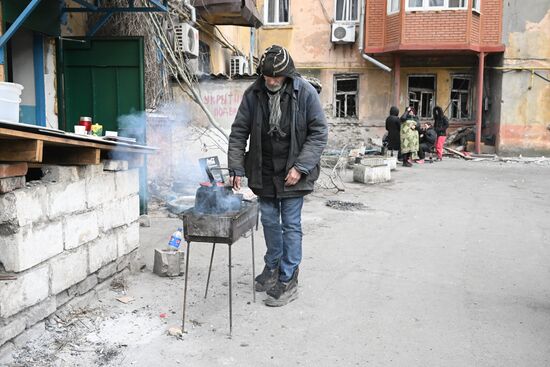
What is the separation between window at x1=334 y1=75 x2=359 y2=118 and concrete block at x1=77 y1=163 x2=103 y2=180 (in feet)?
56.3

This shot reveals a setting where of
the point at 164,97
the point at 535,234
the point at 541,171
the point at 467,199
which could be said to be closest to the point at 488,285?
the point at 535,234

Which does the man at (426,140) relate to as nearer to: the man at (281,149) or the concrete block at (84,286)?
the man at (281,149)

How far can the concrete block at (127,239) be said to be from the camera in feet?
14.9

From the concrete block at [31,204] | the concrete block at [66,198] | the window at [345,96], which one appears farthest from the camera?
the window at [345,96]

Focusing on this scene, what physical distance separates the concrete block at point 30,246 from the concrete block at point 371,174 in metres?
8.47

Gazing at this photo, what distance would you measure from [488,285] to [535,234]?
2.61 meters

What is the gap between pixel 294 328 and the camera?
3674 mm

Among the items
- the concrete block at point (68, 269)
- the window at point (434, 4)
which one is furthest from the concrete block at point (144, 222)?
the window at point (434, 4)

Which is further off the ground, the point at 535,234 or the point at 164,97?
the point at 164,97

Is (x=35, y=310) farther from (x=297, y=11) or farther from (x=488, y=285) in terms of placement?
(x=297, y=11)

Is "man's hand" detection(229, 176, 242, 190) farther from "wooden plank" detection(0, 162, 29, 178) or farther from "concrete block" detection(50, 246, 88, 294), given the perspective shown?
"wooden plank" detection(0, 162, 29, 178)

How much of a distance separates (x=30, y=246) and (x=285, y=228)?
192 centimetres

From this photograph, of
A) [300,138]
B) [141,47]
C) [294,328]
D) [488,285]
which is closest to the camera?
A: [294,328]

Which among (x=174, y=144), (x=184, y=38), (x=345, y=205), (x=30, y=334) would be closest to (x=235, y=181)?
(x=30, y=334)
